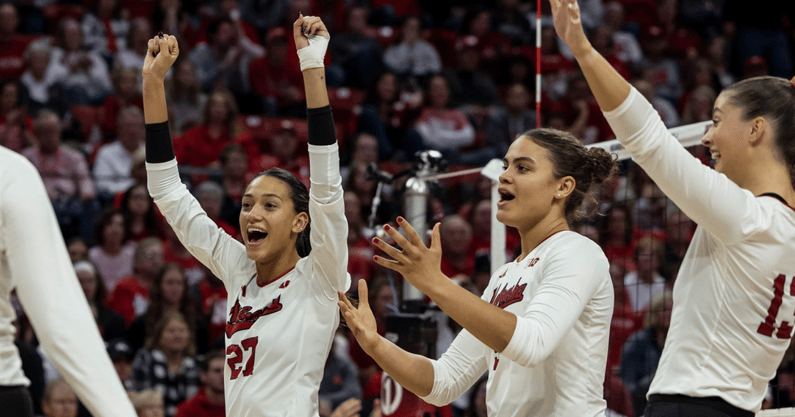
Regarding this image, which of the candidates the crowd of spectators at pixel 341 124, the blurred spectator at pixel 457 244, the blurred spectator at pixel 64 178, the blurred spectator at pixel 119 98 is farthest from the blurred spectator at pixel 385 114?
the blurred spectator at pixel 64 178

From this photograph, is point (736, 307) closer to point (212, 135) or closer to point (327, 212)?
point (327, 212)

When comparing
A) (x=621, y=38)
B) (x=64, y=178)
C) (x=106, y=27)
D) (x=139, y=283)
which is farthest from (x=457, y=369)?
(x=621, y=38)

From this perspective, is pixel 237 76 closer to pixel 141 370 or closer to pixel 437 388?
pixel 141 370

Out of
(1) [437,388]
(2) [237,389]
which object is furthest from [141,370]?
(1) [437,388]

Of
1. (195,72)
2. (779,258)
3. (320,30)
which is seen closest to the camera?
(779,258)

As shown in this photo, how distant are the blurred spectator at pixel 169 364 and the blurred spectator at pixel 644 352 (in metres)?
2.92

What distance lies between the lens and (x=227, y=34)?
31.0ft

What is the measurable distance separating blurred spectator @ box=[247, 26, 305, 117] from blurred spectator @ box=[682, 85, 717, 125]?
14.2ft

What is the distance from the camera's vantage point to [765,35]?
11.0 metres

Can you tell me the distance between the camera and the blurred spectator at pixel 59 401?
5.09 metres

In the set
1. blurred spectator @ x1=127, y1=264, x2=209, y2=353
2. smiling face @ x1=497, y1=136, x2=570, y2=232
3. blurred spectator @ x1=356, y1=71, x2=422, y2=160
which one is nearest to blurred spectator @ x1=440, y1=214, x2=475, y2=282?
blurred spectator @ x1=127, y1=264, x2=209, y2=353

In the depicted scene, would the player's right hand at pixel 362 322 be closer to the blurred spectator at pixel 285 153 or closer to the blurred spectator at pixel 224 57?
the blurred spectator at pixel 285 153

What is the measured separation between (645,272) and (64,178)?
15.3ft

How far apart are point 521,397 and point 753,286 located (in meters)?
0.73
